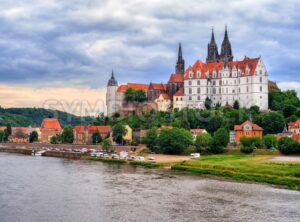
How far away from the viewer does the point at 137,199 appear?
41.5 m

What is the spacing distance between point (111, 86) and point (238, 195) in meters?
101

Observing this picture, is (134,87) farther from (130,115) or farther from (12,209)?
(12,209)

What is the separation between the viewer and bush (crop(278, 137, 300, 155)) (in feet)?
238

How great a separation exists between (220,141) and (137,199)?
42.1m

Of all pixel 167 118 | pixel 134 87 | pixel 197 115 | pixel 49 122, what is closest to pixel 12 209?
pixel 197 115

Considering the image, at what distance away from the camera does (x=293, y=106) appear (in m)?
102

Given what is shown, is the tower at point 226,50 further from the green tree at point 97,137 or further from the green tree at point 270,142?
the green tree at point 270,142

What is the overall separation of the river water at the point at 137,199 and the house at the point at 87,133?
53.3 m

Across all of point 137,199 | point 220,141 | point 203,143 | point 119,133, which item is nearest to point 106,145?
point 119,133

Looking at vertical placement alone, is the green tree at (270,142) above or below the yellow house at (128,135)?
below

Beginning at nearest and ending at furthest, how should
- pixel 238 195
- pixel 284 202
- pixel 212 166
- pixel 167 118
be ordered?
pixel 284 202
pixel 238 195
pixel 212 166
pixel 167 118

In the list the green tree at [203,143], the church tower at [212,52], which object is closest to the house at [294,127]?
the green tree at [203,143]

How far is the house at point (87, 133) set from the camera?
113m

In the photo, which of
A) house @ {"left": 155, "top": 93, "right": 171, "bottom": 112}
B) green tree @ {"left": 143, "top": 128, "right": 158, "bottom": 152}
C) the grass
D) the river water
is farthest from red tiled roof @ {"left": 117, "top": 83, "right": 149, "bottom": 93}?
the river water
